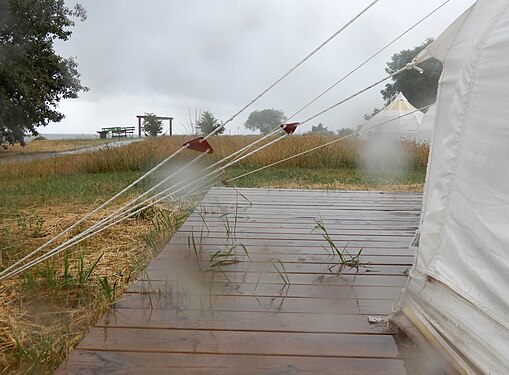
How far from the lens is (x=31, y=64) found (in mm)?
16344

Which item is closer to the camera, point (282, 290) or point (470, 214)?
point (470, 214)

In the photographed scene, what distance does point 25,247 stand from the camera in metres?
3.03

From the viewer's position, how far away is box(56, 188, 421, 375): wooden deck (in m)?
1.25

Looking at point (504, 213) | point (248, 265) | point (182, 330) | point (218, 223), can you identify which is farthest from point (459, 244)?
point (218, 223)

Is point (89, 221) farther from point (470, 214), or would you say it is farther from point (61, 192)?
point (470, 214)

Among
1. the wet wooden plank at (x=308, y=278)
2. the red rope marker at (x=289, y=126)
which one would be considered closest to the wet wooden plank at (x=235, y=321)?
the wet wooden plank at (x=308, y=278)

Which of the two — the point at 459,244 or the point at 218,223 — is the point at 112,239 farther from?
the point at 459,244

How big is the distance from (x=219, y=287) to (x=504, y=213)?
1063mm

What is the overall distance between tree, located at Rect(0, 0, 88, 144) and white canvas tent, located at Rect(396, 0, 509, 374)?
53.4ft

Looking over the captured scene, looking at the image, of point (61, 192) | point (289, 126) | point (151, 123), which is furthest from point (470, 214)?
point (151, 123)

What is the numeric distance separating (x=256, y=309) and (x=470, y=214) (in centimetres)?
76

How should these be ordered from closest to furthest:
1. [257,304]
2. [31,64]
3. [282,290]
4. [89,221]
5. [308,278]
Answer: [257,304], [282,290], [308,278], [89,221], [31,64]

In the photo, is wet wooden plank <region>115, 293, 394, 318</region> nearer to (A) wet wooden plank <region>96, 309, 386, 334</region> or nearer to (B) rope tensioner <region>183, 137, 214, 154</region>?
(A) wet wooden plank <region>96, 309, 386, 334</region>

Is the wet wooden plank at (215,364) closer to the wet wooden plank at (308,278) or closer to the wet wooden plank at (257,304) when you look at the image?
the wet wooden plank at (257,304)
